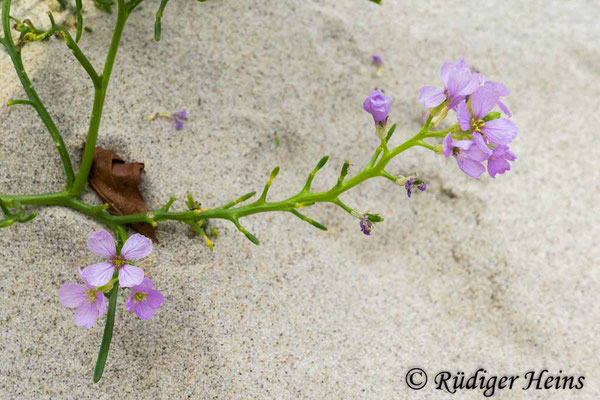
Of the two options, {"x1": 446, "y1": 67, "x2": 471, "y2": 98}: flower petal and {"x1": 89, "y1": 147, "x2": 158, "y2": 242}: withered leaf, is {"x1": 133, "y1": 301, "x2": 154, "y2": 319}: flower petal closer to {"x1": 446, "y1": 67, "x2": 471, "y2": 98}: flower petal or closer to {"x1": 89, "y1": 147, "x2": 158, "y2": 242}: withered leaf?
{"x1": 89, "y1": 147, "x2": 158, "y2": 242}: withered leaf

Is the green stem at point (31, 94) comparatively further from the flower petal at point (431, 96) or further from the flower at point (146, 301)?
the flower petal at point (431, 96)

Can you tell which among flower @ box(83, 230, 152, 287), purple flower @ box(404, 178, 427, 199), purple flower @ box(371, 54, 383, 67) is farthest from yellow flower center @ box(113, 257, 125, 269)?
Result: purple flower @ box(371, 54, 383, 67)

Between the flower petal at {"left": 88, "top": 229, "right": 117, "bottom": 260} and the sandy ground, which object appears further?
the sandy ground

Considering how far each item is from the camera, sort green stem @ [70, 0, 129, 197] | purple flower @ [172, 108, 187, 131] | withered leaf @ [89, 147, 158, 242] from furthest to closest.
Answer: purple flower @ [172, 108, 187, 131]
withered leaf @ [89, 147, 158, 242]
green stem @ [70, 0, 129, 197]

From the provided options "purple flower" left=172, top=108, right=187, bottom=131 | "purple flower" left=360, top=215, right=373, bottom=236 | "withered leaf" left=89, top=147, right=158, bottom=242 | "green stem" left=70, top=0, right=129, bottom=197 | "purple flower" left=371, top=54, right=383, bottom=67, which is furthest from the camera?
"purple flower" left=371, top=54, right=383, bottom=67

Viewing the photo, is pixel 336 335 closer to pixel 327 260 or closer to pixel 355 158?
pixel 327 260
